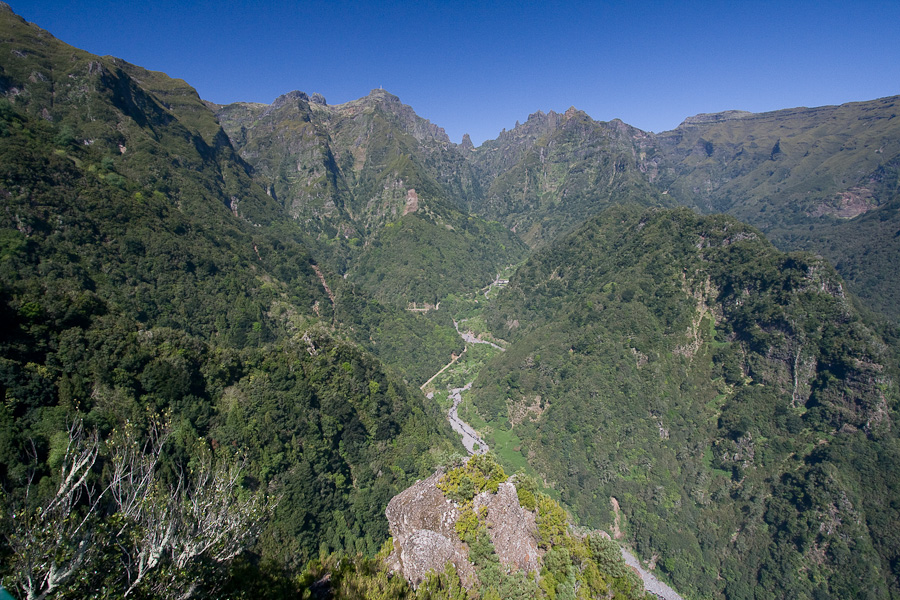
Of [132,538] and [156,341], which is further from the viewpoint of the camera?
[156,341]

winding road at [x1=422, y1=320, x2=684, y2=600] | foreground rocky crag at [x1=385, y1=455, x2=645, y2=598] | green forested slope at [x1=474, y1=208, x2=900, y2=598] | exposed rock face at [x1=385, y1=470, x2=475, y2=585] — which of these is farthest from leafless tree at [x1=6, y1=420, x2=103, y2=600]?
green forested slope at [x1=474, y1=208, x2=900, y2=598]

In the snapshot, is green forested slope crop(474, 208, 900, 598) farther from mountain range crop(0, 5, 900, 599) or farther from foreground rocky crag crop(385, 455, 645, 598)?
foreground rocky crag crop(385, 455, 645, 598)

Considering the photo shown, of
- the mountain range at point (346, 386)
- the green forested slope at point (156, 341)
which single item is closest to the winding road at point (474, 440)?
the mountain range at point (346, 386)

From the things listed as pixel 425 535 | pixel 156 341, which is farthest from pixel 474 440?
pixel 425 535

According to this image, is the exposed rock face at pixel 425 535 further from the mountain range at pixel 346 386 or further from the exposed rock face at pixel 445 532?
the mountain range at pixel 346 386

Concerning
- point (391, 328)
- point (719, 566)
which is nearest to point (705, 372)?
point (719, 566)

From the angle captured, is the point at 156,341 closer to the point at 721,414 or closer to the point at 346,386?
the point at 346,386
